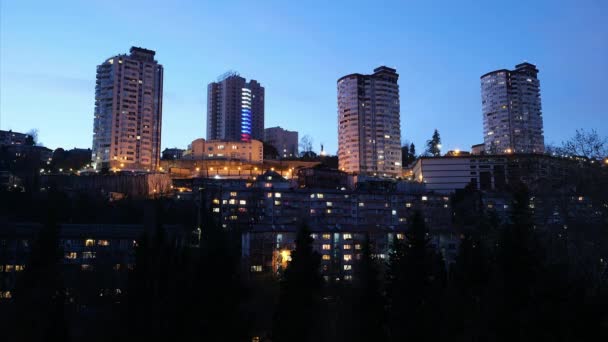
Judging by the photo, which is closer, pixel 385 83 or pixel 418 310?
pixel 418 310

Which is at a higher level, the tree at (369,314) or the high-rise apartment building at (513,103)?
the high-rise apartment building at (513,103)

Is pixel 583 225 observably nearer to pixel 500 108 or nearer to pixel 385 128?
pixel 385 128

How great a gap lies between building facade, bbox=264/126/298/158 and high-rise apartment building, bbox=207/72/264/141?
777 centimetres

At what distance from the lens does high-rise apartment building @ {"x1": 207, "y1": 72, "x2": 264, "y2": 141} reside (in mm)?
151000

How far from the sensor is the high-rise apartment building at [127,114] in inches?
3952

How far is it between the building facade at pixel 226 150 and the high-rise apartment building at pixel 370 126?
21.6 metres

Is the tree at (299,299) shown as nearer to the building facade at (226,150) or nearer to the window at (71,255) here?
the window at (71,255)

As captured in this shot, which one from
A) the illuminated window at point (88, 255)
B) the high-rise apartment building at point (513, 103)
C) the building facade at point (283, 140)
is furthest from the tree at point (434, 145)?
the illuminated window at point (88, 255)

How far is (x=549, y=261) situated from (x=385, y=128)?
96775mm

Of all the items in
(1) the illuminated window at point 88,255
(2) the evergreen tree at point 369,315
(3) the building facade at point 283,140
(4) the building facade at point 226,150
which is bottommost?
(2) the evergreen tree at point 369,315

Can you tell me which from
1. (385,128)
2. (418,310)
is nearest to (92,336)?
(418,310)

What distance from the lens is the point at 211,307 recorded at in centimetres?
1995

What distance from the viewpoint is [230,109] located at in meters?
152

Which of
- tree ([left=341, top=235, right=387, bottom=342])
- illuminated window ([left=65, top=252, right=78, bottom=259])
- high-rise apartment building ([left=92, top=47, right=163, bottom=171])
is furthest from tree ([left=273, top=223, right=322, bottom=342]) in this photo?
high-rise apartment building ([left=92, top=47, right=163, bottom=171])
